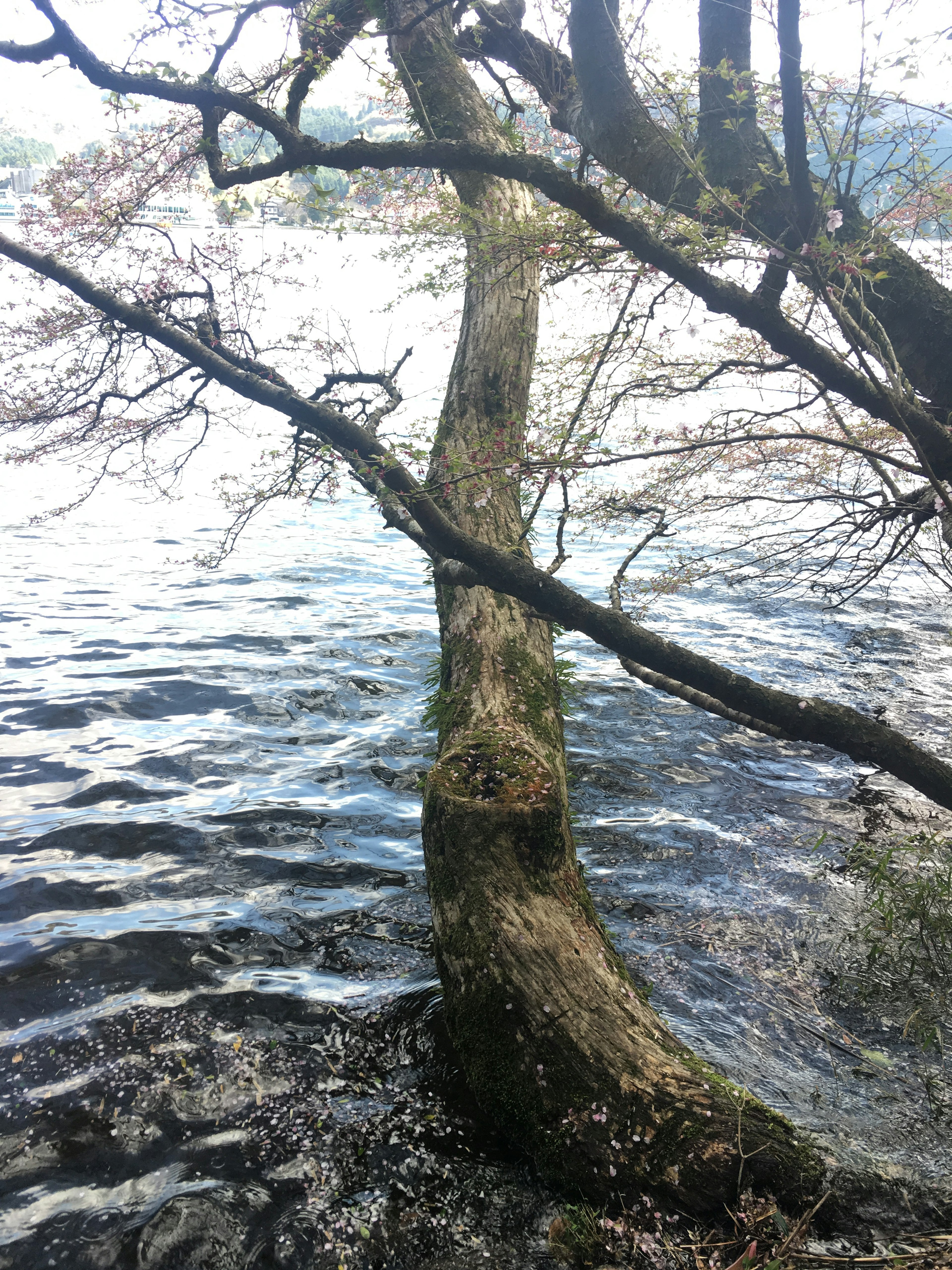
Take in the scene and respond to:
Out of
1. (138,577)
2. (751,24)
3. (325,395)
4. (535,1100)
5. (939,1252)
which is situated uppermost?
(751,24)

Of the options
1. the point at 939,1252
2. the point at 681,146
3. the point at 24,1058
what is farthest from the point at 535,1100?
the point at 681,146

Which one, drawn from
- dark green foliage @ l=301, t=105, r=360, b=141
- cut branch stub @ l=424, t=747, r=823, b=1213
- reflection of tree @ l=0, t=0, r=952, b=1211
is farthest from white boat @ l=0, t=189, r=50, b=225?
dark green foliage @ l=301, t=105, r=360, b=141

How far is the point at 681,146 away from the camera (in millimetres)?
3514

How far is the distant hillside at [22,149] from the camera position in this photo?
3897 centimetres

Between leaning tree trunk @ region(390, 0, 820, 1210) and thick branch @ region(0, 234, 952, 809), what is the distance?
1.18 ft

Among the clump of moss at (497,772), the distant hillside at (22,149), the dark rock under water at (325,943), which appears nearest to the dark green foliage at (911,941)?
the dark rock under water at (325,943)

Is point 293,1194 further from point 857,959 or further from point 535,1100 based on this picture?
point 857,959

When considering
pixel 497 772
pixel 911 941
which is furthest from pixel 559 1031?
pixel 911 941

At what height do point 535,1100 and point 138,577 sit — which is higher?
point 138,577

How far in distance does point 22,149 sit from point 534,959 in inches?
2127

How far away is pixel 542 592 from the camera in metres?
4.58

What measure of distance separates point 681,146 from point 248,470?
1760 cm

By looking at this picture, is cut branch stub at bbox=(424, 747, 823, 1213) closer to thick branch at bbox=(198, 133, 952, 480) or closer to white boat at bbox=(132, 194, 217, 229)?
thick branch at bbox=(198, 133, 952, 480)

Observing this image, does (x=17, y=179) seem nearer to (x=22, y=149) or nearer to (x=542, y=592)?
(x=22, y=149)
